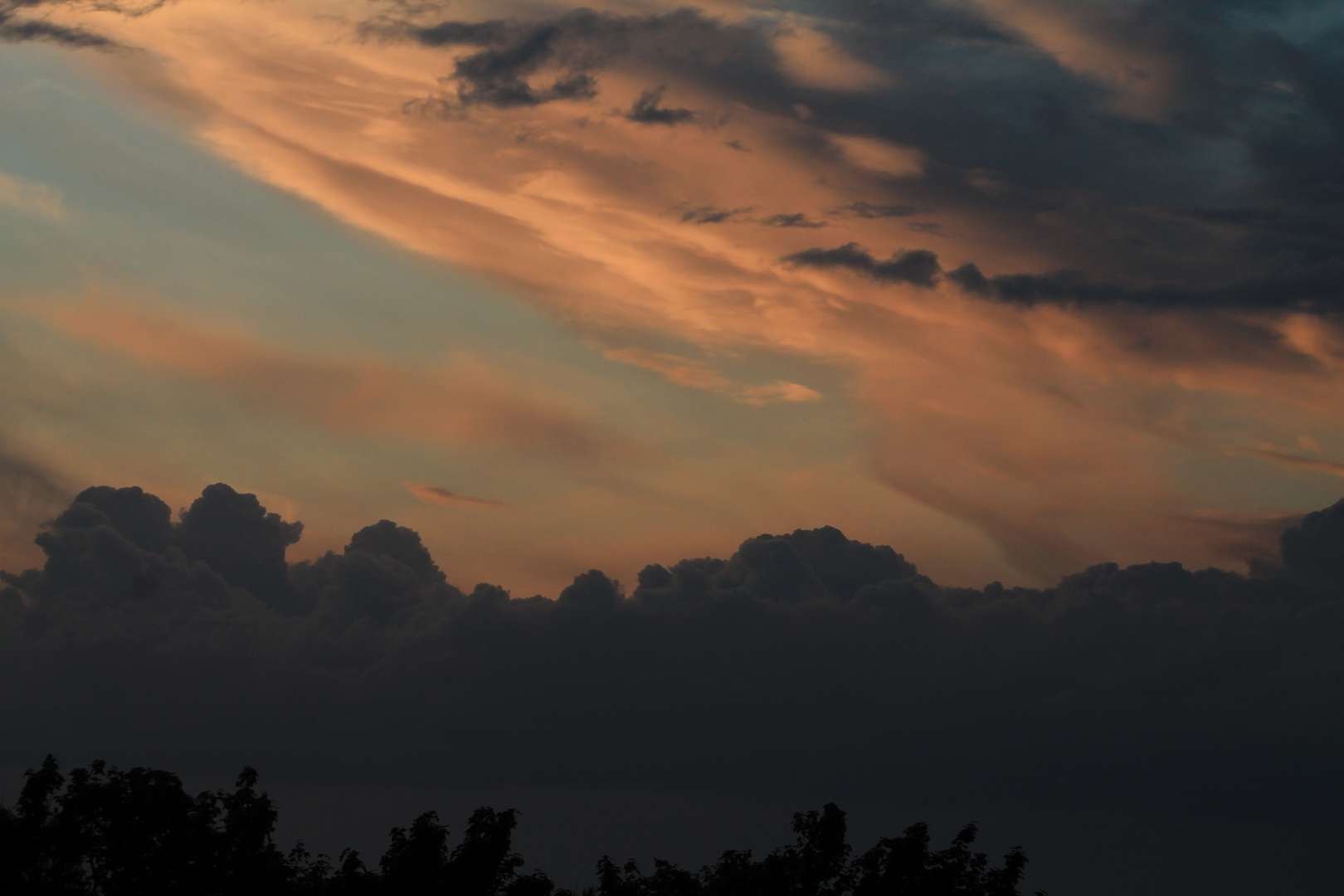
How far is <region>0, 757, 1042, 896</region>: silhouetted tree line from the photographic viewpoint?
64188mm

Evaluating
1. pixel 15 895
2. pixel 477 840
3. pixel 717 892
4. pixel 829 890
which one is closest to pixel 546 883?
pixel 477 840

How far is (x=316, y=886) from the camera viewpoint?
70500 mm

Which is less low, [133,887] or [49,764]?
[49,764]

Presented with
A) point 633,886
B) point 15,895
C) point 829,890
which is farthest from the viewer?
point 633,886

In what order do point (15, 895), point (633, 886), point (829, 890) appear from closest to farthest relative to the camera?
point (15, 895) < point (829, 890) < point (633, 886)

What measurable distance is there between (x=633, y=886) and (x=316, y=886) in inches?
649

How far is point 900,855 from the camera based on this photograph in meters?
64.6

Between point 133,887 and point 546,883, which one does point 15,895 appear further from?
point 546,883

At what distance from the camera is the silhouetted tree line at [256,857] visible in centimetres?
6419

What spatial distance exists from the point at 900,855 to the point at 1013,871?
519 centimetres

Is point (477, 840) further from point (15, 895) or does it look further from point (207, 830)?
point (15, 895)

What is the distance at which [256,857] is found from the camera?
65.7 meters

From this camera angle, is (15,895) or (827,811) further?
(827,811)

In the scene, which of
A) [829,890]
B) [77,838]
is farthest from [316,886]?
[829,890]
